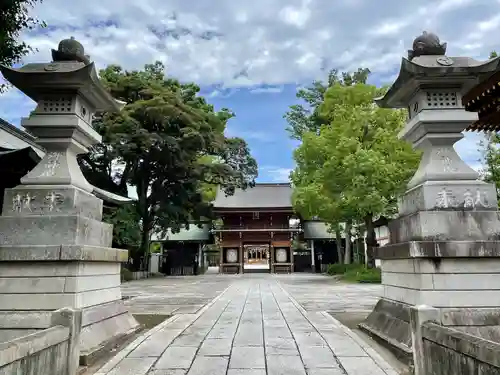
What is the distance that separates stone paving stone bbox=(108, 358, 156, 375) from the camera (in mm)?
4215

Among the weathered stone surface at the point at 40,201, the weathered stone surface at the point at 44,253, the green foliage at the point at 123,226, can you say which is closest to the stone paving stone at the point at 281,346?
the weathered stone surface at the point at 44,253

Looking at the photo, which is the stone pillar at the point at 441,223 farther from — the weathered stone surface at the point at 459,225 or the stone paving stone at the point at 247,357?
the stone paving stone at the point at 247,357

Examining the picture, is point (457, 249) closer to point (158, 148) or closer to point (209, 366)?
point (209, 366)

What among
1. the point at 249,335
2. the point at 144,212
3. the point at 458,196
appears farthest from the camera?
the point at 144,212

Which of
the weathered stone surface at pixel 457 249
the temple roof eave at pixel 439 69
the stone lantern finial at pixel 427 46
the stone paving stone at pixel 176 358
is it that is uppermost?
the stone lantern finial at pixel 427 46

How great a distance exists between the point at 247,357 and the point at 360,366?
128 cm

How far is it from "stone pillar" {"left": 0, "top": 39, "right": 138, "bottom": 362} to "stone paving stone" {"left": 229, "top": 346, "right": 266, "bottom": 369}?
5.56 ft

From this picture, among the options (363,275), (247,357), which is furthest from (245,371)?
(363,275)

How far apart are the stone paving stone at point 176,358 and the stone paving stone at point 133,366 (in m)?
0.12

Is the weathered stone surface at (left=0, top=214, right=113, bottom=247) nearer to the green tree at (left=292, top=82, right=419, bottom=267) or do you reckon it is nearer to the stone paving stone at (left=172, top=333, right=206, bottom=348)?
the stone paving stone at (left=172, top=333, right=206, bottom=348)

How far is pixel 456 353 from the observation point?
298 centimetres

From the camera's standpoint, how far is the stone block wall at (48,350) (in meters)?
2.71

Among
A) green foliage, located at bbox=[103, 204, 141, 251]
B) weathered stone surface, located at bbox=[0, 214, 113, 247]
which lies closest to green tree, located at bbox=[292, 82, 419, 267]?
green foliage, located at bbox=[103, 204, 141, 251]

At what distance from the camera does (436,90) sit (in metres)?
5.46
